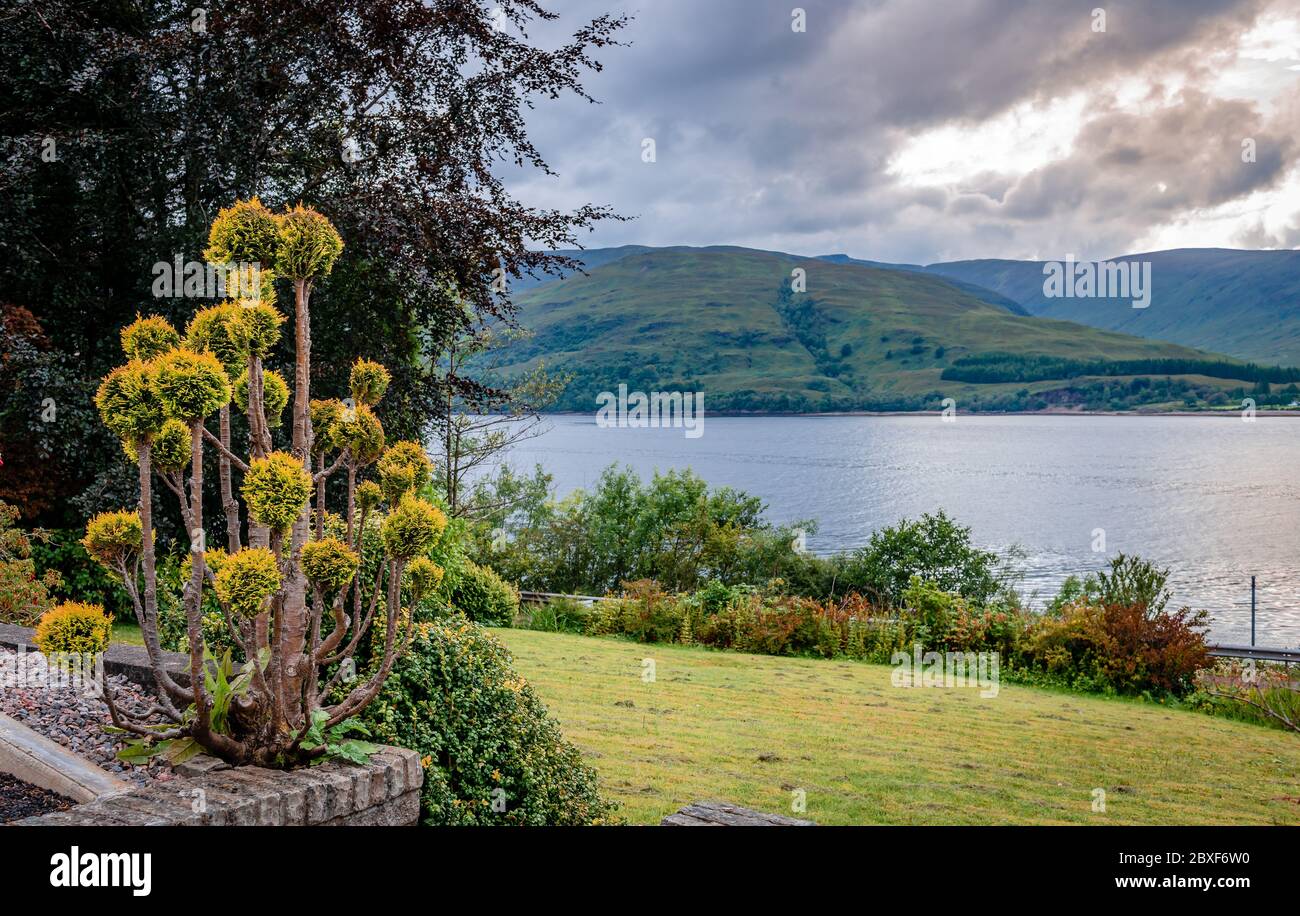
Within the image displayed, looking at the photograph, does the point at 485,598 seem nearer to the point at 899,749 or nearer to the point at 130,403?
the point at 899,749

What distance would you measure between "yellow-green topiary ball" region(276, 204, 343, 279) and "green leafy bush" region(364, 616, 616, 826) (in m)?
2.10

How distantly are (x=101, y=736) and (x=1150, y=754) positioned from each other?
9.75 metres

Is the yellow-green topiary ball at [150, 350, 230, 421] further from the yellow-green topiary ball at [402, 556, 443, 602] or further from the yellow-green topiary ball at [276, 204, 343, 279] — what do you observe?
the yellow-green topiary ball at [402, 556, 443, 602]

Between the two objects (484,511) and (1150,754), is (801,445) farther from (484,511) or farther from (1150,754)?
(1150,754)

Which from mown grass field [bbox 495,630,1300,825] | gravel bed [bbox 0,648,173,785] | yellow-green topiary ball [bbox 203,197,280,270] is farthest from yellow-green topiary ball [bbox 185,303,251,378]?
mown grass field [bbox 495,630,1300,825]

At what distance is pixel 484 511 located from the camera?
32344 millimetres

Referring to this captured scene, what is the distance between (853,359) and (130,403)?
174 meters

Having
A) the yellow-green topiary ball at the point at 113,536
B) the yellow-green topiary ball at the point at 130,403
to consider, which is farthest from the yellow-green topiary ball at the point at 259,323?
the yellow-green topiary ball at the point at 113,536

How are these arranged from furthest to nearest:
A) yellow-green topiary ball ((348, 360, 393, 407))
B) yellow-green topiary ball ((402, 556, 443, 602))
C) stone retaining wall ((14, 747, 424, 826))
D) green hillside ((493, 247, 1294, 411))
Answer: green hillside ((493, 247, 1294, 411)) < yellow-green topiary ball ((348, 360, 393, 407)) < yellow-green topiary ball ((402, 556, 443, 602)) < stone retaining wall ((14, 747, 424, 826))

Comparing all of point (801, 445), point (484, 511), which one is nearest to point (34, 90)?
point (484, 511)

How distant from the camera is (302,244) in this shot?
4.37 m

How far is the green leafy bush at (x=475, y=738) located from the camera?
4.72 metres

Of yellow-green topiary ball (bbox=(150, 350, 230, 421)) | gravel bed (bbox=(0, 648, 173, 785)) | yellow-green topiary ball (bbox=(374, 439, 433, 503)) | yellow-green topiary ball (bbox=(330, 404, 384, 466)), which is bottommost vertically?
gravel bed (bbox=(0, 648, 173, 785))

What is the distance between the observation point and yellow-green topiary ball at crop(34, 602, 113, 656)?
3.86 metres
